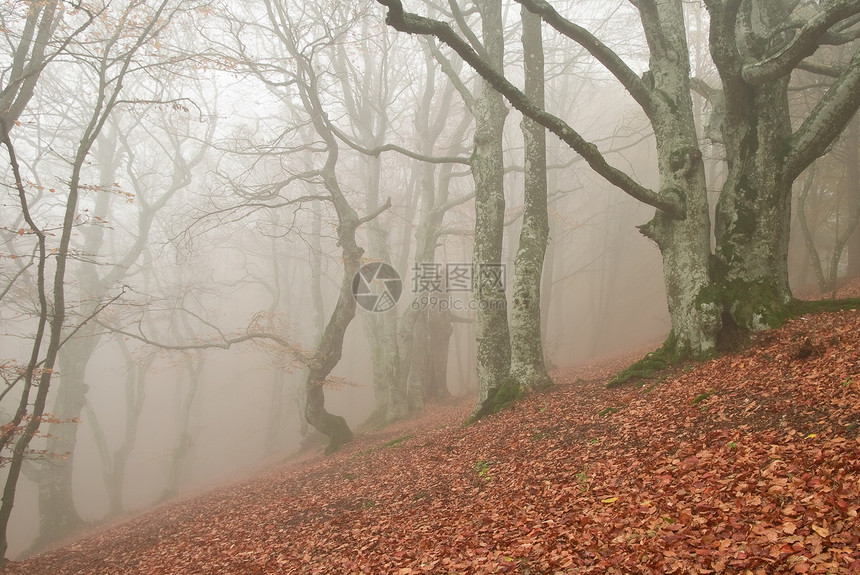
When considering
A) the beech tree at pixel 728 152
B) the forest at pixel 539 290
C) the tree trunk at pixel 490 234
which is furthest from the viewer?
the tree trunk at pixel 490 234

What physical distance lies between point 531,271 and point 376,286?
7.08 meters

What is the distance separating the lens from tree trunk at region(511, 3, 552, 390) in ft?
26.2

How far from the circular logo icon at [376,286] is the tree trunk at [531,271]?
16.8ft

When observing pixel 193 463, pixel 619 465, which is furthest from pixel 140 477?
pixel 619 465

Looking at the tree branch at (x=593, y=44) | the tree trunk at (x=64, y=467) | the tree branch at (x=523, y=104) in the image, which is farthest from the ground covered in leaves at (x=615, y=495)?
the tree trunk at (x=64, y=467)

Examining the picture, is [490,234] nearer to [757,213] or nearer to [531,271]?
[531,271]

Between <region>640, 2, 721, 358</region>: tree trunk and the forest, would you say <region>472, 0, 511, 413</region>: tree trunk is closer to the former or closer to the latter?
the forest

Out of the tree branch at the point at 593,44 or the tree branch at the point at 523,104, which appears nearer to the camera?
the tree branch at the point at 523,104

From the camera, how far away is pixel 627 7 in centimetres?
1798

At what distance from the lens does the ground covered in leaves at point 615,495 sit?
2854mm

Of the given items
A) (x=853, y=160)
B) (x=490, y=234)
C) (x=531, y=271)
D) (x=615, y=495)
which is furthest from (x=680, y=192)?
(x=853, y=160)

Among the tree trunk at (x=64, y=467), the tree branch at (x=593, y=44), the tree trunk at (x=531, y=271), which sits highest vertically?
the tree branch at (x=593, y=44)

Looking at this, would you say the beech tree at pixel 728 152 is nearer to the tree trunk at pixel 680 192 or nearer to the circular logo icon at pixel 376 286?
the tree trunk at pixel 680 192

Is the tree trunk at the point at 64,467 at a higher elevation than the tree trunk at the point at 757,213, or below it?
below
